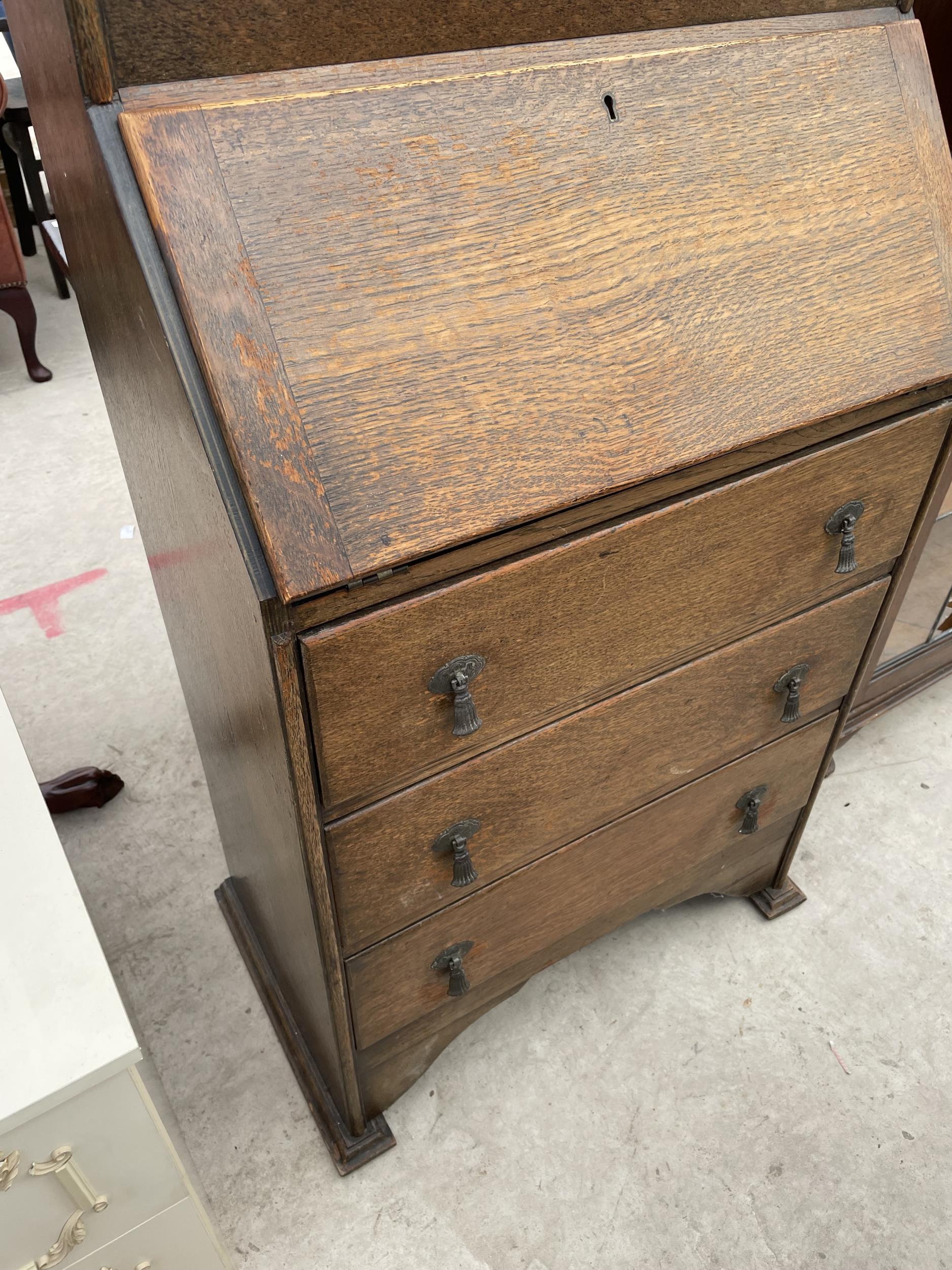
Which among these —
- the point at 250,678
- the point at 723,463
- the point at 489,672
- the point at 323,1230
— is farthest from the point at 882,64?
the point at 323,1230

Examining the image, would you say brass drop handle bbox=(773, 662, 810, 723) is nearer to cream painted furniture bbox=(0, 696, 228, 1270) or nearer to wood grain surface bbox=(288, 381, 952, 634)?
wood grain surface bbox=(288, 381, 952, 634)

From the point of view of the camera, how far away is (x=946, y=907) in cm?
168

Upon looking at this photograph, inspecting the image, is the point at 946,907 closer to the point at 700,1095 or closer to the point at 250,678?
the point at 700,1095

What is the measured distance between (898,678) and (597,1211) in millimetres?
1126

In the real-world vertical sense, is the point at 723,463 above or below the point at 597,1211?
above

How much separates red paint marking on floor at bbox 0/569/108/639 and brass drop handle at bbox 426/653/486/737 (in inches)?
65.7

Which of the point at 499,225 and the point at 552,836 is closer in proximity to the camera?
the point at 499,225

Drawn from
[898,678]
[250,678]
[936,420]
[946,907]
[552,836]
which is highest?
[936,420]

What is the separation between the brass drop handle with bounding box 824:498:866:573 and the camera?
102 centimetres

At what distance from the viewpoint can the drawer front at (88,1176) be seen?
749mm

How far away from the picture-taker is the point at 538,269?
778 mm

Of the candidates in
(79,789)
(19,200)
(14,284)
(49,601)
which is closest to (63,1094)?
(79,789)

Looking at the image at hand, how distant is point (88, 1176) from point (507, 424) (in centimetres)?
73

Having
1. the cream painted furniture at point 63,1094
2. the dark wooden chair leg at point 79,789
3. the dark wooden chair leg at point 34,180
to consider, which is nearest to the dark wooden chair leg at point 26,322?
the dark wooden chair leg at point 34,180
